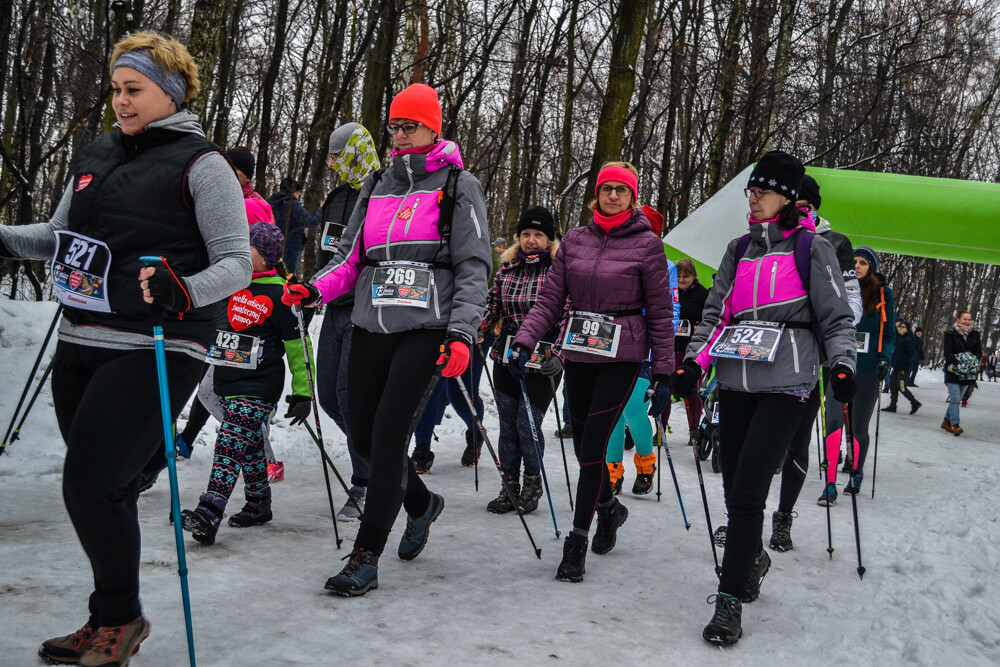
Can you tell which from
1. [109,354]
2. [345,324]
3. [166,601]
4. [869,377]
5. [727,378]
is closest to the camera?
[109,354]

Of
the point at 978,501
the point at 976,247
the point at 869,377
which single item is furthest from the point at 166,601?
the point at 976,247

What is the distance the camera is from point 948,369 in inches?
573

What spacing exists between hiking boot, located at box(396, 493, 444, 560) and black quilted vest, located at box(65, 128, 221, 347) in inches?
77.4

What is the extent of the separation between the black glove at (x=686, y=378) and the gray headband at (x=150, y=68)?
97.9 inches

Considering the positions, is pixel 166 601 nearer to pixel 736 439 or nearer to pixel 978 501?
pixel 736 439

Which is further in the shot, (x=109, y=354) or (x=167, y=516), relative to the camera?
(x=167, y=516)

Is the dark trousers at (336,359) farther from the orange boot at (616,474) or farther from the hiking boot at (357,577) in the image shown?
the orange boot at (616,474)

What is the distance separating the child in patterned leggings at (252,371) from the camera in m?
4.75

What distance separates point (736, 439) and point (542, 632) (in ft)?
4.29

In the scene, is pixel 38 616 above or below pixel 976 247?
below

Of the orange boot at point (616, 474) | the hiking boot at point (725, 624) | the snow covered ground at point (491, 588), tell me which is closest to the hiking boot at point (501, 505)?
the snow covered ground at point (491, 588)

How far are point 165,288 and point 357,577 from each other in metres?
1.74

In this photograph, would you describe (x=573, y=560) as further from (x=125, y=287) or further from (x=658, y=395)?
(x=125, y=287)

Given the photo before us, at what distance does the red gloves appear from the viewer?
380 centimetres
